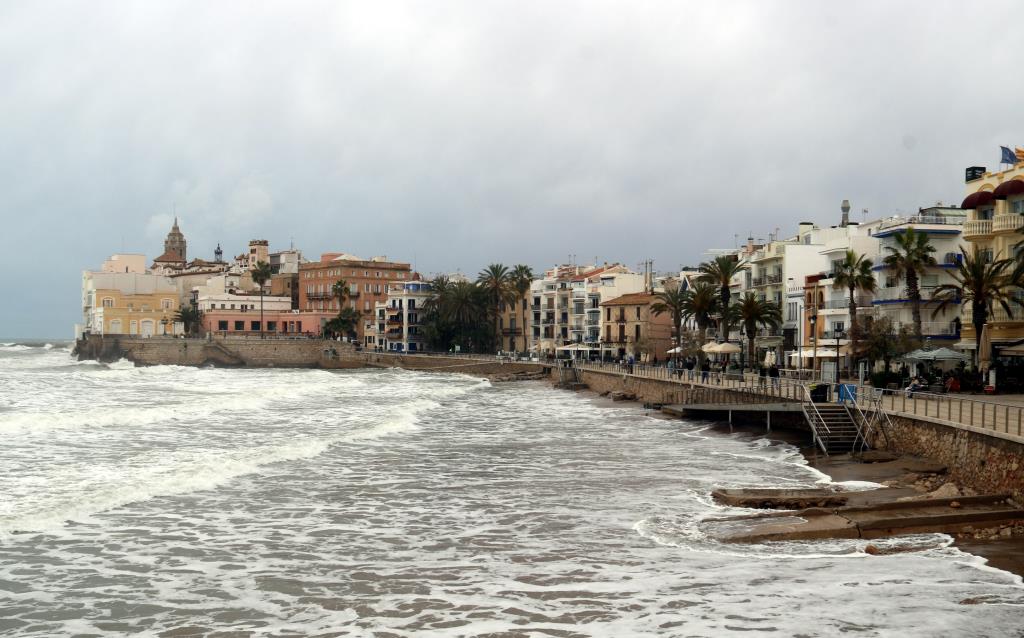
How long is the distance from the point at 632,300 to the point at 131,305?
7241cm

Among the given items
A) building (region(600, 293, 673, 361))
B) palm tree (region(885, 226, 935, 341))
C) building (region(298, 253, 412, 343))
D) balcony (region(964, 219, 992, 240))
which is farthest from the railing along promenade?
building (region(298, 253, 412, 343))

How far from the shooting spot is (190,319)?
128 meters

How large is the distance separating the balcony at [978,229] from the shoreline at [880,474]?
1450 cm

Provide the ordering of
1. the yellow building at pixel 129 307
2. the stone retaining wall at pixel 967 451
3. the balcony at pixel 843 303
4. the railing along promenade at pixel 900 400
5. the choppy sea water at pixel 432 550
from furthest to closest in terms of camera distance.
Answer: the yellow building at pixel 129 307, the balcony at pixel 843 303, the railing along promenade at pixel 900 400, the stone retaining wall at pixel 967 451, the choppy sea water at pixel 432 550

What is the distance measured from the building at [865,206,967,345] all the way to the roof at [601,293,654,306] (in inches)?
1559

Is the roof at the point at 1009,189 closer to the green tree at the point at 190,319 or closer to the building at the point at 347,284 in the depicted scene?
the building at the point at 347,284

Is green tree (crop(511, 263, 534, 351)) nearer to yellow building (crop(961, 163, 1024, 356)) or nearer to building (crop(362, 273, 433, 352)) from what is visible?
building (crop(362, 273, 433, 352))

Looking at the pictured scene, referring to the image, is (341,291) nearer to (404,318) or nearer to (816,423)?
(404,318)

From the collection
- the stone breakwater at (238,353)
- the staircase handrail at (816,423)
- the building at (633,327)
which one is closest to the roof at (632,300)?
the building at (633,327)

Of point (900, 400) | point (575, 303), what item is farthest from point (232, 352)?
point (900, 400)

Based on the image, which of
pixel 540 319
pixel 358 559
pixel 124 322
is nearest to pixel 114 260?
pixel 124 322

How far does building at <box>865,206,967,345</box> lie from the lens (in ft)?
156

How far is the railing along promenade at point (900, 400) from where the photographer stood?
895 inches

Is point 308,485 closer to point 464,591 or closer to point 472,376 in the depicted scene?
point 464,591
